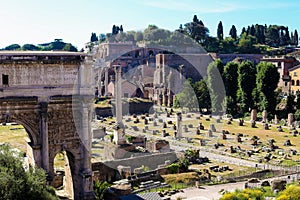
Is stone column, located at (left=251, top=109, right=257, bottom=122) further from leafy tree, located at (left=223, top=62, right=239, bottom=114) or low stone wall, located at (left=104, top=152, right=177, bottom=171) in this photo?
low stone wall, located at (left=104, top=152, right=177, bottom=171)

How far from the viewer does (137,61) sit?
253 ft

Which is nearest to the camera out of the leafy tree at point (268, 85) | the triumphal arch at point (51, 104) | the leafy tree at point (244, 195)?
the leafy tree at point (244, 195)

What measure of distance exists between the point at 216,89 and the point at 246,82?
4.37m

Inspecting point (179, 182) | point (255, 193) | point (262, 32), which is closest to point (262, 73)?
point (179, 182)

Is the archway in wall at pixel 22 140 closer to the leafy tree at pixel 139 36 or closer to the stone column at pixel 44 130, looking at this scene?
the stone column at pixel 44 130

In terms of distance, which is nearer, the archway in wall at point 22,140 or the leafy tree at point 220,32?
the archway in wall at point 22,140

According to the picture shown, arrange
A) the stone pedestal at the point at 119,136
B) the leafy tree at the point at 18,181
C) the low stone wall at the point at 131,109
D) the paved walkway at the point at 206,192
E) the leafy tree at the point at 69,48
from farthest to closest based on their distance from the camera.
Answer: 1. the leafy tree at the point at 69,48
2. the low stone wall at the point at 131,109
3. the stone pedestal at the point at 119,136
4. the paved walkway at the point at 206,192
5. the leafy tree at the point at 18,181

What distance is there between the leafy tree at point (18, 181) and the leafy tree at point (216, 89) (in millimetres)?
38024

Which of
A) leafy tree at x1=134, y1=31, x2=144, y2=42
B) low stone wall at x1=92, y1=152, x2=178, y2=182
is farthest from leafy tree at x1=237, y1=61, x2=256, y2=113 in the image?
low stone wall at x1=92, y1=152, x2=178, y2=182

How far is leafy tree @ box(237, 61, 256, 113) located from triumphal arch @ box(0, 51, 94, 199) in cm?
3298

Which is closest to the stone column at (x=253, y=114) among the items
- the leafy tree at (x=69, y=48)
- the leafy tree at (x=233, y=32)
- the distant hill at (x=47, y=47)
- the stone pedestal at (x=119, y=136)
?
the stone pedestal at (x=119, y=136)

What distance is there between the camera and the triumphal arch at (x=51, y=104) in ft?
53.4

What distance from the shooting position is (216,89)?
166 ft

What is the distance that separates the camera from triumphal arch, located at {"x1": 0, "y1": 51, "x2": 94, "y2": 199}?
53.4ft
